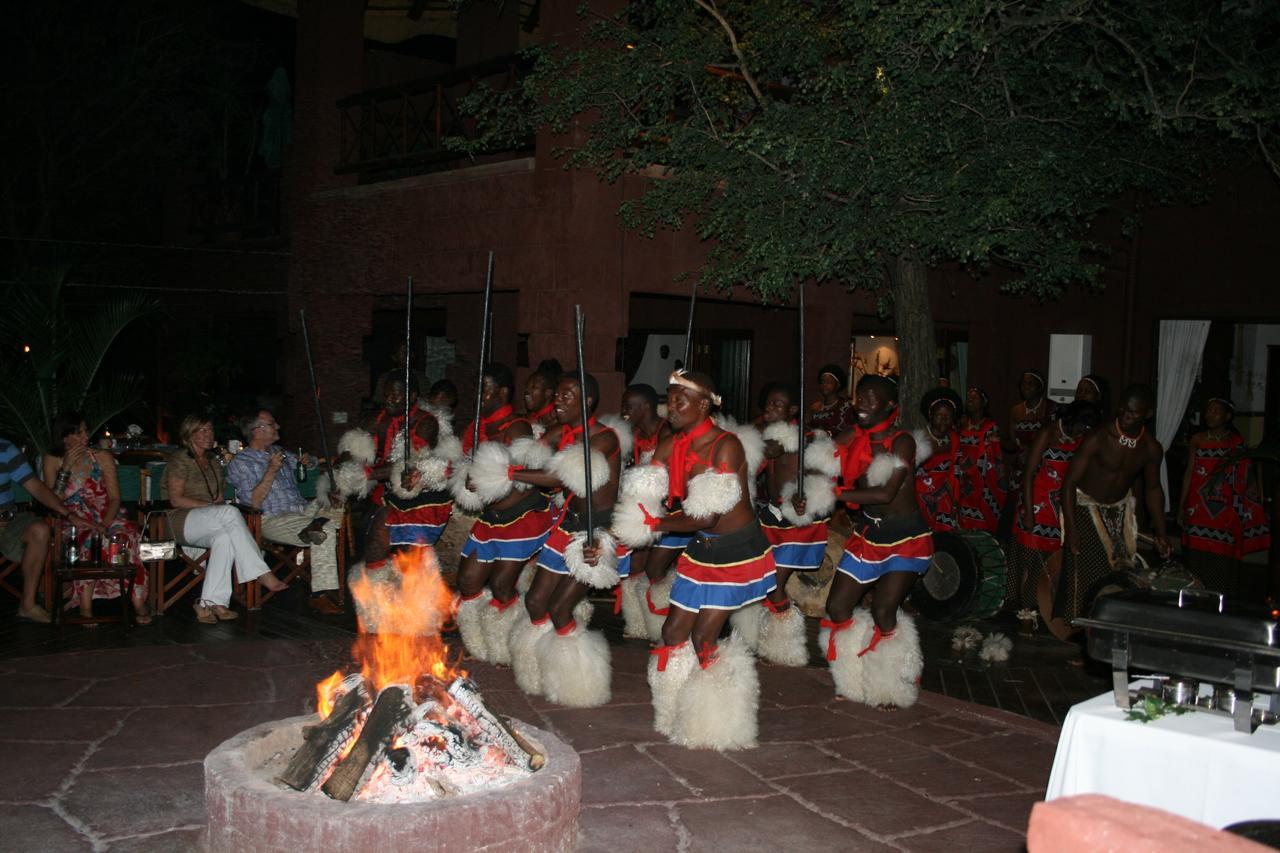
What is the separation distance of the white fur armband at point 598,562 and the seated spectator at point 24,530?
14.7 feet

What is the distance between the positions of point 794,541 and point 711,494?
2425mm

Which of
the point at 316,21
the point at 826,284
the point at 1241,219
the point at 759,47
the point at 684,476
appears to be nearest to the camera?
the point at 684,476

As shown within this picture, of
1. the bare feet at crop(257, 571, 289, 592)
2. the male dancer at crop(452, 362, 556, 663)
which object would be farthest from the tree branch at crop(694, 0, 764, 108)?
the bare feet at crop(257, 571, 289, 592)

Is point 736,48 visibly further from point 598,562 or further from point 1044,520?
point 598,562

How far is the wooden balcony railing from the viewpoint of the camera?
39.5 ft

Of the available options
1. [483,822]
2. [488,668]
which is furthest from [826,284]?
[483,822]

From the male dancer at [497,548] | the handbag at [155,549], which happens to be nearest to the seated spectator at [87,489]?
the handbag at [155,549]

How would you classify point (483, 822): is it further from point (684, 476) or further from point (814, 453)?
point (814, 453)

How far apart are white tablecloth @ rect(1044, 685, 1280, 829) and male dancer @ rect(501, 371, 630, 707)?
2.96 meters

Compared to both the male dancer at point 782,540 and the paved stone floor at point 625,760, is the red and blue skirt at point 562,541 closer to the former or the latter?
the paved stone floor at point 625,760

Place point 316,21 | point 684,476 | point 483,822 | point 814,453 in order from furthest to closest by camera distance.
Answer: point 316,21, point 814,453, point 684,476, point 483,822

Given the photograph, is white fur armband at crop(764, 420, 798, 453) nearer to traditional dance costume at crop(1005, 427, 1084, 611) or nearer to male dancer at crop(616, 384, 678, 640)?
male dancer at crop(616, 384, 678, 640)

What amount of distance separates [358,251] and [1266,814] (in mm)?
12447

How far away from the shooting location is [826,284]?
43.8 ft
